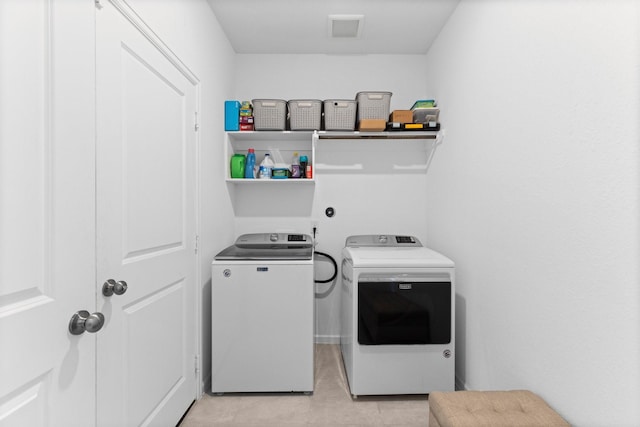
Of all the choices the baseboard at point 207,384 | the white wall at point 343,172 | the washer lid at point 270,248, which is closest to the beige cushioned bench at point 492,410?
the washer lid at point 270,248

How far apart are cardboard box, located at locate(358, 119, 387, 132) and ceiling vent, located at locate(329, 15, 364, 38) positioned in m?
0.71

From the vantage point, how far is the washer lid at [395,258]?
2078 mm

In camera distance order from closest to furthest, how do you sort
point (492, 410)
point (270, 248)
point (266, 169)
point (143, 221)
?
point (492, 410), point (143, 221), point (270, 248), point (266, 169)

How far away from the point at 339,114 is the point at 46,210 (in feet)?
6.55

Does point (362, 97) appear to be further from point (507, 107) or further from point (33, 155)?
point (33, 155)

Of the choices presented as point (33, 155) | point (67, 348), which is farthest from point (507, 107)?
point (67, 348)

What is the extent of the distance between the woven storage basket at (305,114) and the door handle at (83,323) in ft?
6.25

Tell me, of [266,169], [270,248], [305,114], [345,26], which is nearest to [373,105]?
[305,114]

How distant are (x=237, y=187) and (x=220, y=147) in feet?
1.71

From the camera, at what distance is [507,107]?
1.67m

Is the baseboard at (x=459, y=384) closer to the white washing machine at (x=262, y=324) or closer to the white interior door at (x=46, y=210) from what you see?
the white washing machine at (x=262, y=324)

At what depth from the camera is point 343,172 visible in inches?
117

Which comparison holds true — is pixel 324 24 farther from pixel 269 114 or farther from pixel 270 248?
pixel 270 248

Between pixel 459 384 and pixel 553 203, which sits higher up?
pixel 553 203
